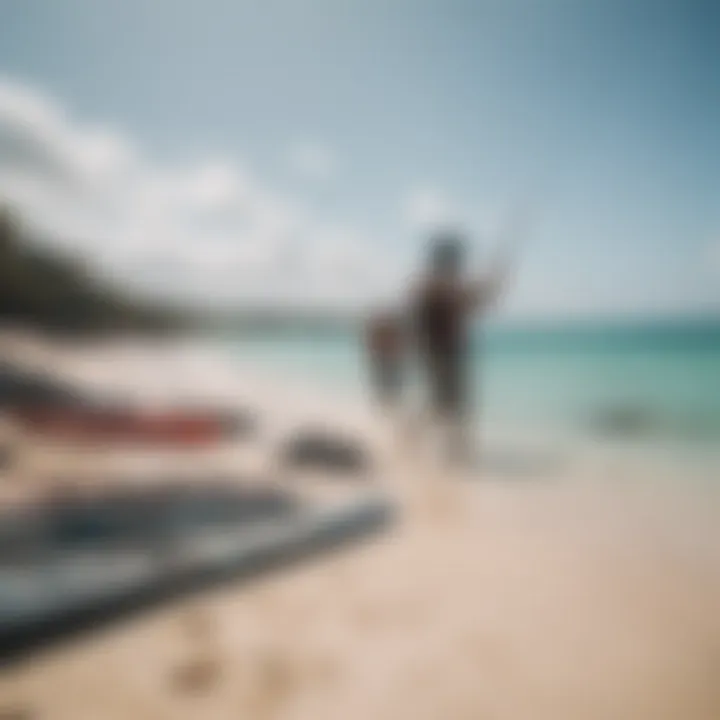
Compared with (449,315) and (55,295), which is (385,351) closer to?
(449,315)

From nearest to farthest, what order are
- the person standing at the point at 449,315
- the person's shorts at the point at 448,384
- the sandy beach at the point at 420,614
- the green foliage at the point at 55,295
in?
1. the sandy beach at the point at 420,614
2. the green foliage at the point at 55,295
3. the person standing at the point at 449,315
4. the person's shorts at the point at 448,384

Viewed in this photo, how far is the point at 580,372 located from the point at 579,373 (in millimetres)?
21

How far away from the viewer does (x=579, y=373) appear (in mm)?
3326

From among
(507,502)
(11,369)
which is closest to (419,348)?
(507,502)

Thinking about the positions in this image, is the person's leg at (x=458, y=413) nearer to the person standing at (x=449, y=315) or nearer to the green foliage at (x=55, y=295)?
the person standing at (x=449, y=315)

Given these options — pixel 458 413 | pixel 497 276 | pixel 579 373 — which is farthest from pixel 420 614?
pixel 579 373

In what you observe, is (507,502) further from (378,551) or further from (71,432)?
(71,432)

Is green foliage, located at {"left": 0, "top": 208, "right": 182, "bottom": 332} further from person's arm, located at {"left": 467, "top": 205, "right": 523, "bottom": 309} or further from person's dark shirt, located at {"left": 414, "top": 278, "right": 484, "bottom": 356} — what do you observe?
person's arm, located at {"left": 467, "top": 205, "right": 523, "bottom": 309}

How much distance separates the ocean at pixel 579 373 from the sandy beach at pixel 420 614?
17cm

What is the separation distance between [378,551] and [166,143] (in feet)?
4.22

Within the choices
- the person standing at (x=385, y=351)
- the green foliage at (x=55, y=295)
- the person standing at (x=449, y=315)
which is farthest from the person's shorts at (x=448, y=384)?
the green foliage at (x=55, y=295)

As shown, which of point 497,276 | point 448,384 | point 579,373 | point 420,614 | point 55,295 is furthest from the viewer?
point 579,373

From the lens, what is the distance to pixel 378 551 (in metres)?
1.99

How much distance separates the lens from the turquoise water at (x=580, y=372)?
2115 millimetres
